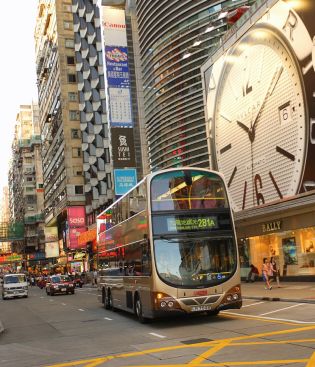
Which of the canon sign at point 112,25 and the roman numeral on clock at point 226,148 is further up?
the canon sign at point 112,25

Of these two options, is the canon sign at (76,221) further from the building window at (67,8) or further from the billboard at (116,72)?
the building window at (67,8)

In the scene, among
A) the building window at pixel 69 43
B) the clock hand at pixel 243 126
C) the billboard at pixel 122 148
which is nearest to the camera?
the clock hand at pixel 243 126

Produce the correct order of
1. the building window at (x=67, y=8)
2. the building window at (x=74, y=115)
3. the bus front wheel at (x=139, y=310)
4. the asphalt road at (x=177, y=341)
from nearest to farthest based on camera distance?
the asphalt road at (x=177, y=341) < the bus front wheel at (x=139, y=310) < the building window at (x=74, y=115) < the building window at (x=67, y=8)

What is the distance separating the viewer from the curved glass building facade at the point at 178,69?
1774 inches

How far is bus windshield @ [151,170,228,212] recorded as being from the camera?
1558cm

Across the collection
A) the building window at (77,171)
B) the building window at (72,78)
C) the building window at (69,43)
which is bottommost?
the building window at (77,171)

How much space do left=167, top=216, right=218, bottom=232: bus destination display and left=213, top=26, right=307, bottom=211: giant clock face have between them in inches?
436

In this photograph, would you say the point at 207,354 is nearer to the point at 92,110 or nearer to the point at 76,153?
the point at 92,110

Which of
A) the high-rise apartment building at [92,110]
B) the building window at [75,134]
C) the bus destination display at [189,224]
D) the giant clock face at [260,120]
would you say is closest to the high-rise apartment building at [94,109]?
the high-rise apartment building at [92,110]

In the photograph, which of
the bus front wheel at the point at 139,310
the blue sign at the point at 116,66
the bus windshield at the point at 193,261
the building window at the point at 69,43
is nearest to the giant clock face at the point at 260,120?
the bus windshield at the point at 193,261

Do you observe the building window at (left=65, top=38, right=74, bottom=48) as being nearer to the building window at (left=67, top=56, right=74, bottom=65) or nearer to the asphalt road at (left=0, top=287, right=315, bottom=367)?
the building window at (left=67, top=56, right=74, bottom=65)

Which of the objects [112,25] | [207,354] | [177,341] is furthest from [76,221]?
[207,354]

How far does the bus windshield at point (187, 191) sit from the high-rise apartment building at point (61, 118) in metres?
73.8

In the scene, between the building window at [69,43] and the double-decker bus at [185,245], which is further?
the building window at [69,43]
